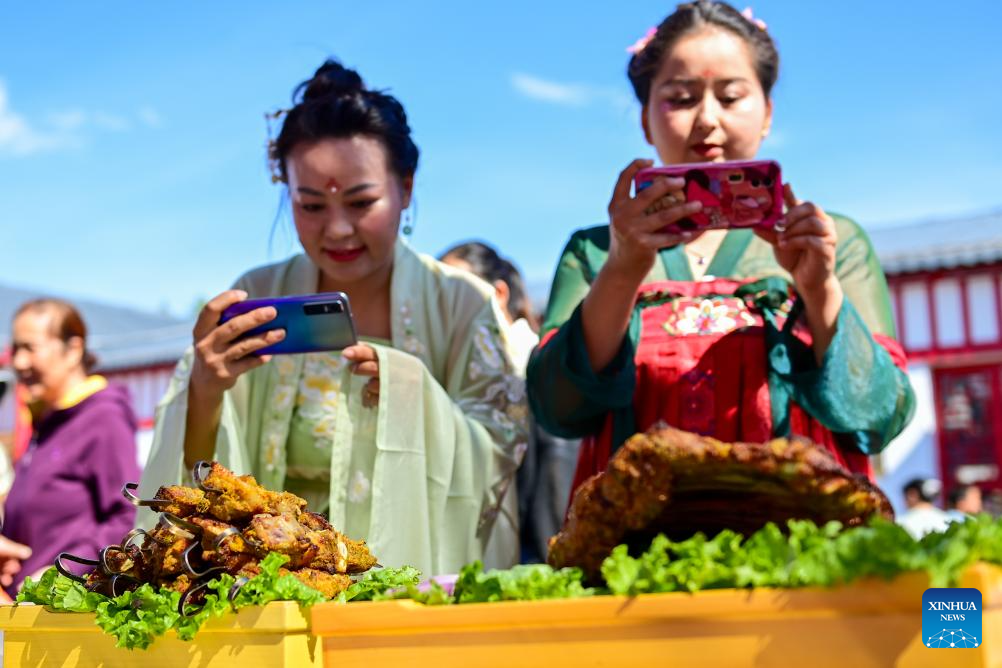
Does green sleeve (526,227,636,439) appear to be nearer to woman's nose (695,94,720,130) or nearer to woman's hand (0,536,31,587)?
woman's nose (695,94,720,130)

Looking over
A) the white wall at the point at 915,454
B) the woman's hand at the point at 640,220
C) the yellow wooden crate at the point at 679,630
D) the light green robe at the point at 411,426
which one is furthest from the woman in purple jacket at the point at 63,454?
the white wall at the point at 915,454

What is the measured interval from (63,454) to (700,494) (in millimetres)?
2916

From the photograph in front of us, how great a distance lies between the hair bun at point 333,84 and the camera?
2.53m

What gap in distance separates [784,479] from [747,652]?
16 cm

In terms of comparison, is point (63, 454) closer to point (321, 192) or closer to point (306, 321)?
point (321, 192)

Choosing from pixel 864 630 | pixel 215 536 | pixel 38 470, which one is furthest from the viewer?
pixel 38 470

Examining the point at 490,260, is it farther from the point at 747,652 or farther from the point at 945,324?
the point at 945,324

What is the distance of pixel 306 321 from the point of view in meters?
2.06

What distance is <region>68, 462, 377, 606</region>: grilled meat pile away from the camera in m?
1.28

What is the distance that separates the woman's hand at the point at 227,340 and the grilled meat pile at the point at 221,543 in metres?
0.65

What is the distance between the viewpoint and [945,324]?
12.1 metres

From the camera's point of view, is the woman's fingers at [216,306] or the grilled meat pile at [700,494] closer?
the grilled meat pile at [700,494]

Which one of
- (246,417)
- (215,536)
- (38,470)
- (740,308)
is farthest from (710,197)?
(38,470)

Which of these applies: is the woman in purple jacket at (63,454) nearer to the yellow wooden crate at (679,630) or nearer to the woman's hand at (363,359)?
the woman's hand at (363,359)
